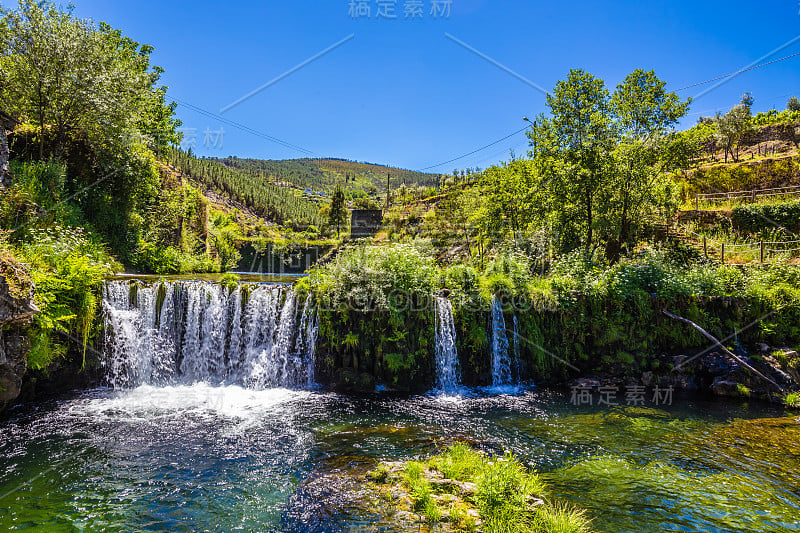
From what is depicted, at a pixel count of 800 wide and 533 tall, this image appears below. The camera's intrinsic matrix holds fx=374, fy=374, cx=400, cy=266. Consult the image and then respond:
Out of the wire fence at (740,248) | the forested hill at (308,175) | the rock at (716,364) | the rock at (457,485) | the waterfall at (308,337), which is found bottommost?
the rock at (457,485)

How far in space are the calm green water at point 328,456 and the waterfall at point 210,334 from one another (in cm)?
74

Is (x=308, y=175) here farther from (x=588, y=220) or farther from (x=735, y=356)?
(x=735, y=356)

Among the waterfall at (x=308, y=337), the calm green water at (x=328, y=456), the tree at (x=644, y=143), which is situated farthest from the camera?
the tree at (x=644, y=143)

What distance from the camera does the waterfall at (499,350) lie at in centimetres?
1245

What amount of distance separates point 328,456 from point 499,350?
7301mm

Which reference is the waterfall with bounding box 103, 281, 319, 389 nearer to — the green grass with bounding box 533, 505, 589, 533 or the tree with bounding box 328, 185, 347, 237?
the green grass with bounding box 533, 505, 589, 533

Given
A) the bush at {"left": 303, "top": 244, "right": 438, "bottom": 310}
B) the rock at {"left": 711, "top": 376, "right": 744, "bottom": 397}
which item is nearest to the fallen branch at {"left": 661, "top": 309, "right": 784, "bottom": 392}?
the rock at {"left": 711, "top": 376, "right": 744, "bottom": 397}

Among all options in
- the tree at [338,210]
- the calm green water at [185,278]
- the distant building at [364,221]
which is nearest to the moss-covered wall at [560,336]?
the calm green water at [185,278]

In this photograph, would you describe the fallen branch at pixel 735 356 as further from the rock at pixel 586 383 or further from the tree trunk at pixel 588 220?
the tree trunk at pixel 588 220

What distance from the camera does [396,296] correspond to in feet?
39.3

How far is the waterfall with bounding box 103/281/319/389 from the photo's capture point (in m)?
11.1

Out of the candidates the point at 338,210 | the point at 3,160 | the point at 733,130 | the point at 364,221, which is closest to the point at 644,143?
the point at 3,160

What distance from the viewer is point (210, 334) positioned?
1180 centimetres

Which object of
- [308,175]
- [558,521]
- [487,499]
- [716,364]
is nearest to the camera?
[558,521]
